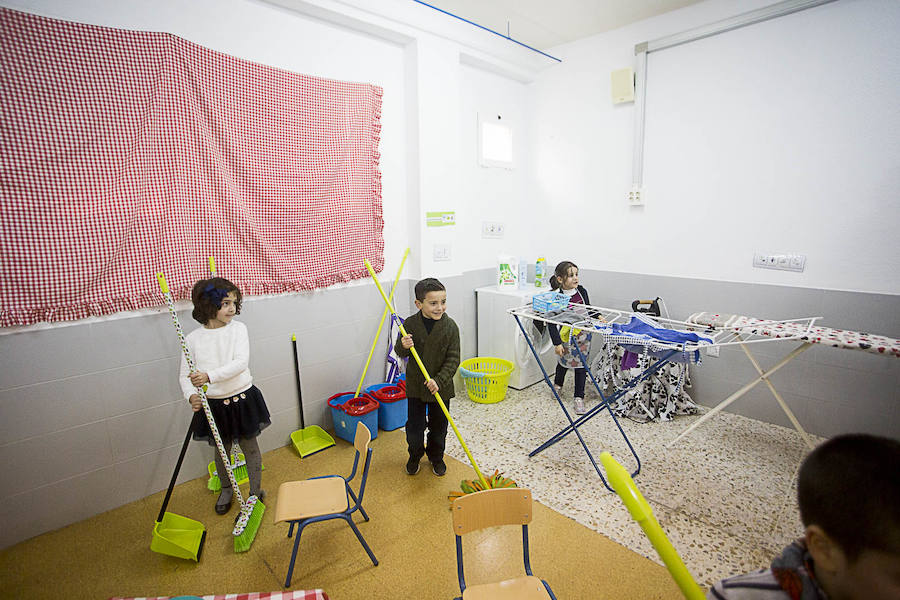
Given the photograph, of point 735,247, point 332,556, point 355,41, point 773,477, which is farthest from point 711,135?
point 332,556

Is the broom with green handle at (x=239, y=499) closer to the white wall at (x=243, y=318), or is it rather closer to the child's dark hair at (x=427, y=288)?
the white wall at (x=243, y=318)

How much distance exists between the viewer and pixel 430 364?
8.16 feet

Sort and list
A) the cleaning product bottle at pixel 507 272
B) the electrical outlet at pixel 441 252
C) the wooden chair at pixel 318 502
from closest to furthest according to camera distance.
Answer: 1. the wooden chair at pixel 318 502
2. the electrical outlet at pixel 441 252
3. the cleaning product bottle at pixel 507 272

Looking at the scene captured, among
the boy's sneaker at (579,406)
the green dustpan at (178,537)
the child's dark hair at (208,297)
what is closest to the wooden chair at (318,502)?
the green dustpan at (178,537)

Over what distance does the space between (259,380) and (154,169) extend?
4.28 ft

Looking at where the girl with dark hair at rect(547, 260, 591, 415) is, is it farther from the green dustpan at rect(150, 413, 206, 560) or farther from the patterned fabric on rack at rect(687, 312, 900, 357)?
the green dustpan at rect(150, 413, 206, 560)

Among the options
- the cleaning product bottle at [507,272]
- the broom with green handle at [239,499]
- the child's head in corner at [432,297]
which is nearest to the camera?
the broom with green handle at [239,499]

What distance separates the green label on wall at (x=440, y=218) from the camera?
336 cm

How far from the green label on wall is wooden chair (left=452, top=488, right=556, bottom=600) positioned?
2307 millimetres

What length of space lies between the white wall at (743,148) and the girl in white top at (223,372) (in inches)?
117

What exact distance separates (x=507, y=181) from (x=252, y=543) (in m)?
3.41

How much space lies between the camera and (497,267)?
407 centimetres

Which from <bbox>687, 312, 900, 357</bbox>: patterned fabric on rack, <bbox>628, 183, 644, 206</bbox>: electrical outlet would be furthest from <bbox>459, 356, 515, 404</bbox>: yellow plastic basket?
<bbox>628, 183, 644, 206</bbox>: electrical outlet

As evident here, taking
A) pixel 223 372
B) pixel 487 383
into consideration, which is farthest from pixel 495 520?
pixel 487 383
